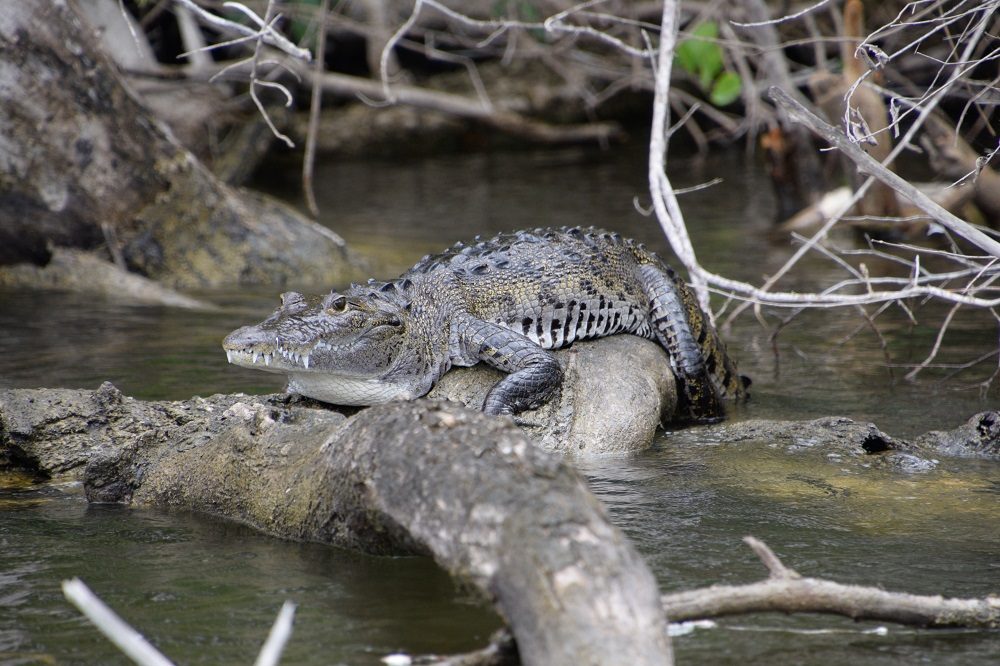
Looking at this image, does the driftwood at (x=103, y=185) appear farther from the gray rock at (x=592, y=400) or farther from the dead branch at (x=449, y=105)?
the gray rock at (x=592, y=400)

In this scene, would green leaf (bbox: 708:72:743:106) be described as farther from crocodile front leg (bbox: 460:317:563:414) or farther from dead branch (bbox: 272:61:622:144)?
crocodile front leg (bbox: 460:317:563:414)

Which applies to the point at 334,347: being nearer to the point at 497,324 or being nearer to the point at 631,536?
the point at 497,324

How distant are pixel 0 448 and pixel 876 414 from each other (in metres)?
4.36

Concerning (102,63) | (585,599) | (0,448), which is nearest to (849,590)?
(585,599)

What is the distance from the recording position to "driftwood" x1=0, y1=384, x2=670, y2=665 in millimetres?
2691

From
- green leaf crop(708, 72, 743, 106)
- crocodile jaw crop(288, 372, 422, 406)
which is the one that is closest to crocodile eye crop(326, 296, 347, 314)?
crocodile jaw crop(288, 372, 422, 406)

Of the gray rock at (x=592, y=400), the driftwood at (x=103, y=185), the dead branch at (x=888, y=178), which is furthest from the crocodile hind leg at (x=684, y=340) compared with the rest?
the driftwood at (x=103, y=185)

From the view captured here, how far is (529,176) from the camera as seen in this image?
16.4 meters

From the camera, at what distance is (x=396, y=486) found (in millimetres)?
3320

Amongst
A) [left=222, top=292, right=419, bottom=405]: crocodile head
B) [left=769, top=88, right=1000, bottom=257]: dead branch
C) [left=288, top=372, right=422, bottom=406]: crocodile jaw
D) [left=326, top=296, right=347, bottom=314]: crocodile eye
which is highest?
[left=769, top=88, right=1000, bottom=257]: dead branch

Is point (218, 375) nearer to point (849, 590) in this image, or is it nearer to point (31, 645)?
point (31, 645)

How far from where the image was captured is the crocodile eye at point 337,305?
4949 mm

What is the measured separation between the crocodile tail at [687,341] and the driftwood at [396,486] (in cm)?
214

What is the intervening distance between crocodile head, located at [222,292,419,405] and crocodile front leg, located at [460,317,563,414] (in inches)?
14.3
